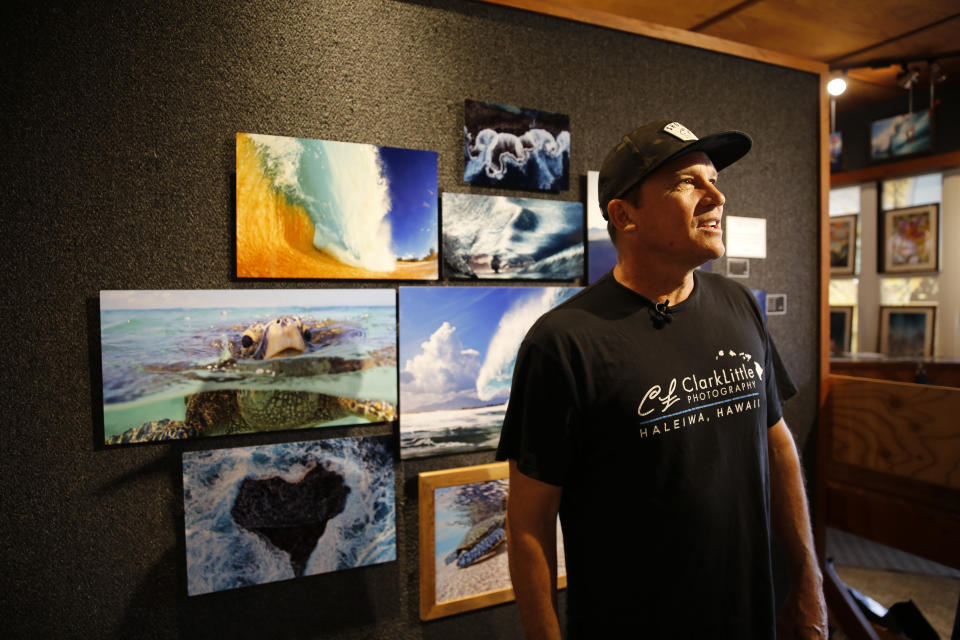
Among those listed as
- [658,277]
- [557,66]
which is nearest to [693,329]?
[658,277]

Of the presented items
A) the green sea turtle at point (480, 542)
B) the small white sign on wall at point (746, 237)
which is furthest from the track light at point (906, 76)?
the green sea turtle at point (480, 542)

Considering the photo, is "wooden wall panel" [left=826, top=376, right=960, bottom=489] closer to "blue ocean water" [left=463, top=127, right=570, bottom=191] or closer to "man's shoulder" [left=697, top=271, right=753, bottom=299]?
"man's shoulder" [left=697, top=271, right=753, bottom=299]

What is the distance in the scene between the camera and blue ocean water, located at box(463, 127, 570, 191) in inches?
56.7

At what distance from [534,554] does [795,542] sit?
59 centimetres

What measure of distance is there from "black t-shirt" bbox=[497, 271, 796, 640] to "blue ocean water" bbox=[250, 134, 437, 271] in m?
0.53

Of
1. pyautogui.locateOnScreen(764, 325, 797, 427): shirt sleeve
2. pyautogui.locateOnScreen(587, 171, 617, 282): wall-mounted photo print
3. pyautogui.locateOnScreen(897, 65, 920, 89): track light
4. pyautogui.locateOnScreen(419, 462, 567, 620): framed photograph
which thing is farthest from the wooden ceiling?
pyautogui.locateOnScreen(419, 462, 567, 620): framed photograph

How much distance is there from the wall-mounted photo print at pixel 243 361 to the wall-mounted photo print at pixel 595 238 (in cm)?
61

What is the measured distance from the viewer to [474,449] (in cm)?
147

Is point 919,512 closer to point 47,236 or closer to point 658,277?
point 658,277

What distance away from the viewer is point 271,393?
1.26 m

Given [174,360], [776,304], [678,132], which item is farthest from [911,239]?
[174,360]

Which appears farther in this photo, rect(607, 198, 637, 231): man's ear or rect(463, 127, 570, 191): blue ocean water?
rect(463, 127, 570, 191): blue ocean water

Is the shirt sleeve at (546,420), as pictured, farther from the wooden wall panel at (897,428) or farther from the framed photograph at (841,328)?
the framed photograph at (841,328)

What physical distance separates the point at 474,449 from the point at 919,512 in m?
1.54
